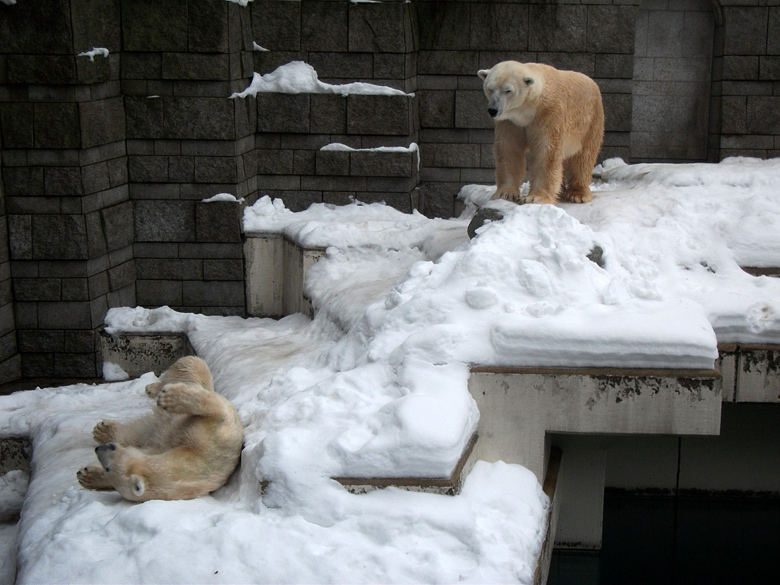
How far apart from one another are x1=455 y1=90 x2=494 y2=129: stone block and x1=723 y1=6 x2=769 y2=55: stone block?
229 cm

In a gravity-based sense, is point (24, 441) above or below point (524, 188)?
below

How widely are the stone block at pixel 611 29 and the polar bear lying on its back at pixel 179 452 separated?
19.5 ft

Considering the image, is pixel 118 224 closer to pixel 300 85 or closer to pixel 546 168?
pixel 300 85

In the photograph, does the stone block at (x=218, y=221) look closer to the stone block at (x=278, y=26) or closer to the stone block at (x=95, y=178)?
the stone block at (x=95, y=178)

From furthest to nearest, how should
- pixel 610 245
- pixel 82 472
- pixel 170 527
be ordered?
pixel 610 245 → pixel 82 472 → pixel 170 527

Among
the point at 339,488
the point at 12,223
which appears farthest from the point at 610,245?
the point at 12,223

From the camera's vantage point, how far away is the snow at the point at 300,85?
7.54m

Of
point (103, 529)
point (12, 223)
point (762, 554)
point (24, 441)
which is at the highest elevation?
point (12, 223)

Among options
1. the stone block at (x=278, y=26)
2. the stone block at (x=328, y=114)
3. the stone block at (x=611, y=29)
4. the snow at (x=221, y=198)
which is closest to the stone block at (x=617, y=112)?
the stone block at (x=611, y=29)

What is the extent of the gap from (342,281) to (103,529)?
105 inches

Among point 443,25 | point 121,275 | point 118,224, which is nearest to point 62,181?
point 118,224

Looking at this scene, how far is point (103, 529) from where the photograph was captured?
2826 mm

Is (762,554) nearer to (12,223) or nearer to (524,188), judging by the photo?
(524,188)

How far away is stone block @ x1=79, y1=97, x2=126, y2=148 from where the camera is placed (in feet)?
20.9
